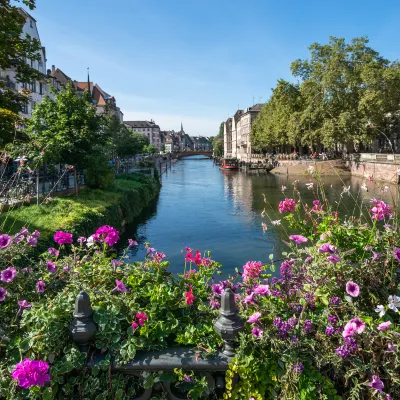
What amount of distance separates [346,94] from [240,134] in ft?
247

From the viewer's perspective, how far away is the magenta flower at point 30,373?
2658 millimetres

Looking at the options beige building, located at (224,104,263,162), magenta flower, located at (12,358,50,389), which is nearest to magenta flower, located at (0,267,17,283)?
magenta flower, located at (12,358,50,389)

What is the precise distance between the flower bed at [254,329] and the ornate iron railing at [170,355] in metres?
0.07

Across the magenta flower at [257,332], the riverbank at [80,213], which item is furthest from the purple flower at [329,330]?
the riverbank at [80,213]

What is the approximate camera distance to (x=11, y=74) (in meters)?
Answer: 41.7

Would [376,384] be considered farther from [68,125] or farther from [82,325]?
[68,125]

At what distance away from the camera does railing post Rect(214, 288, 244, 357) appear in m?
3.04

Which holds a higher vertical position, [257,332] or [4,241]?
[4,241]

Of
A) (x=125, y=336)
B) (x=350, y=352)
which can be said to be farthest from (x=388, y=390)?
(x=125, y=336)

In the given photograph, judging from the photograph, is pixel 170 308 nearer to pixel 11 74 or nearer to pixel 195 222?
pixel 195 222

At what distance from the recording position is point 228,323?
3.05m

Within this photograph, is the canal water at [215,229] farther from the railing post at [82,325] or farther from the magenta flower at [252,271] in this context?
the railing post at [82,325]

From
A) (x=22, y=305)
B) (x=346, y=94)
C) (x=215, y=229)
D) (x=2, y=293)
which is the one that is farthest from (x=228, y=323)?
(x=346, y=94)

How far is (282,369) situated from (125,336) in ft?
4.38
